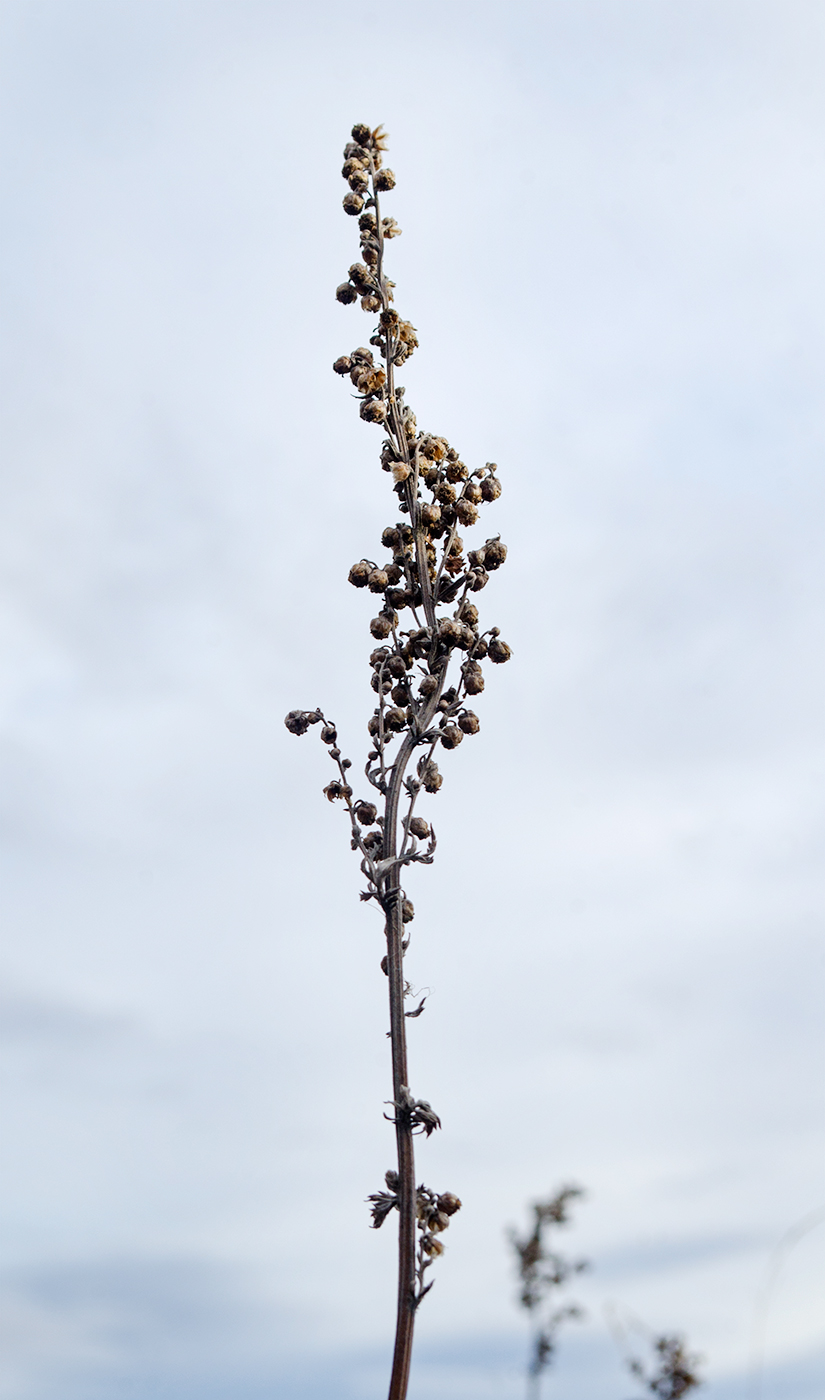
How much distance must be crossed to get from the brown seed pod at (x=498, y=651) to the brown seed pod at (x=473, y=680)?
89 millimetres

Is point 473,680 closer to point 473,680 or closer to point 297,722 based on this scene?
point 473,680

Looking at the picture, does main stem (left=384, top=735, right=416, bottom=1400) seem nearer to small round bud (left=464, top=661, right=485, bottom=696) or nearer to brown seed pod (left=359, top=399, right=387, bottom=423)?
small round bud (left=464, top=661, right=485, bottom=696)

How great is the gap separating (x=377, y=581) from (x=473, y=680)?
534 millimetres

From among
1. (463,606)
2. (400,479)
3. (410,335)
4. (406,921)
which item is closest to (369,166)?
(410,335)

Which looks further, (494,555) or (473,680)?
(494,555)

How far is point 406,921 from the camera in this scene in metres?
4.79

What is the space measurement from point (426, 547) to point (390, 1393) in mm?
3018

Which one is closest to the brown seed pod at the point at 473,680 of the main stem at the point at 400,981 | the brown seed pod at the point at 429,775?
the main stem at the point at 400,981

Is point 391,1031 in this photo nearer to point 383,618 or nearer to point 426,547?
point 383,618

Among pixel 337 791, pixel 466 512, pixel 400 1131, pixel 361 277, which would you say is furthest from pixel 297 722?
pixel 361 277

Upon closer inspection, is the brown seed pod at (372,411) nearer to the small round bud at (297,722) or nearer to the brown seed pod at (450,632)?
the brown seed pod at (450,632)

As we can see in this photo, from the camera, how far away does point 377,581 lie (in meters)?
5.09

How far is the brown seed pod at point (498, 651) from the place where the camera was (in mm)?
5145

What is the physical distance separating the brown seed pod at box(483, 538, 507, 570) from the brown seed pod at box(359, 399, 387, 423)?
672 millimetres
